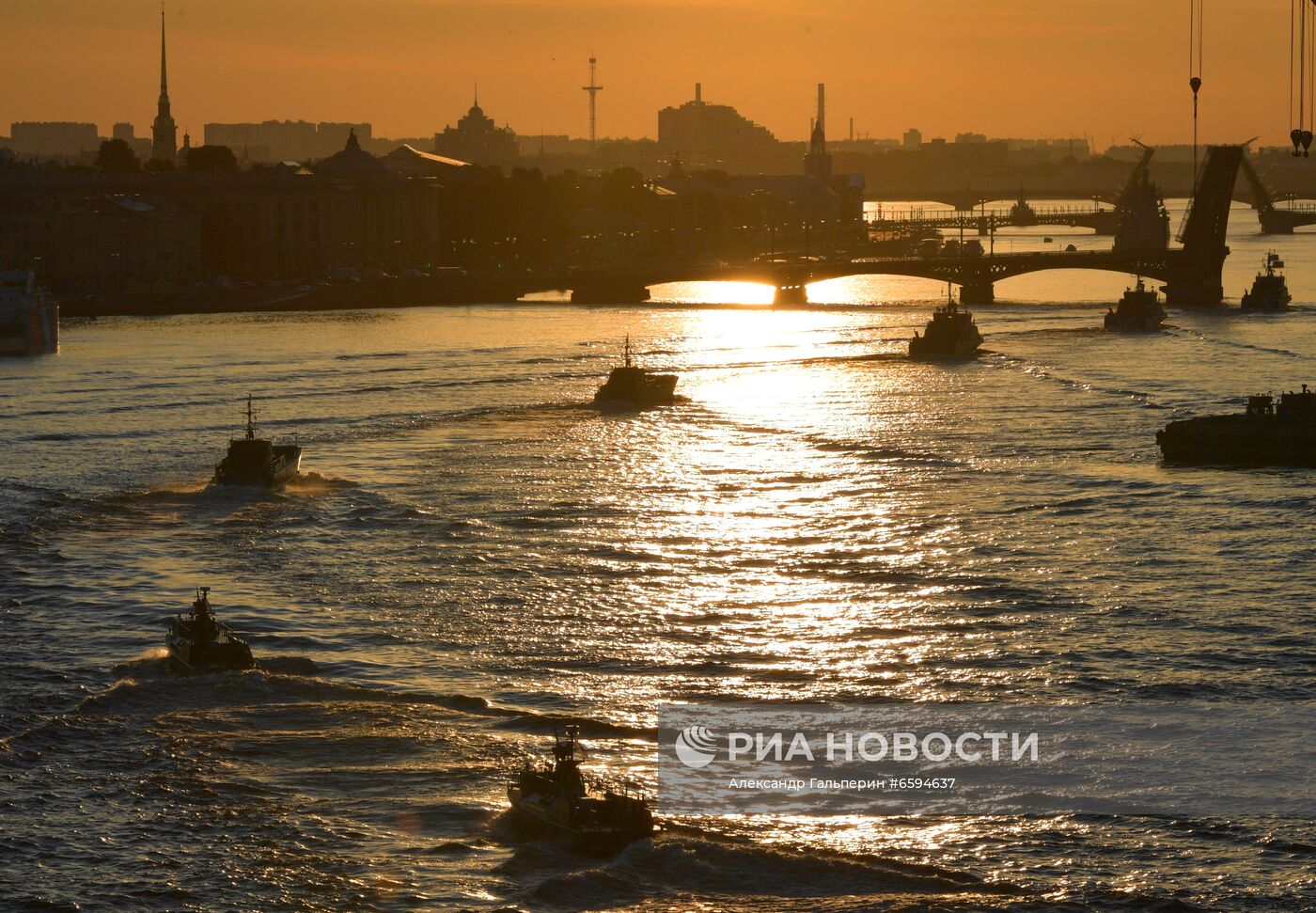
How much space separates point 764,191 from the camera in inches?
6594

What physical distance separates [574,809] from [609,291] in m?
69.9

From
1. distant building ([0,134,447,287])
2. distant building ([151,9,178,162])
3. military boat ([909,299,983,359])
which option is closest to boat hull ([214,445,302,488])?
military boat ([909,299,983,359])

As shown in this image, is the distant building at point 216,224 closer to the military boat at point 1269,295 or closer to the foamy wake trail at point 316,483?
the military boat at point 1269,295

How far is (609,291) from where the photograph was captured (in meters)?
88.1

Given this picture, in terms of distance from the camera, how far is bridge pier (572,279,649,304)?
8775 centimetres

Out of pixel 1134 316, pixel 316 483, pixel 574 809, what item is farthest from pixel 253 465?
pixel 1134 316

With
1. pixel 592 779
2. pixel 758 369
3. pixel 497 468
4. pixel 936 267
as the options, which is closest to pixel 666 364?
pixel 758 369

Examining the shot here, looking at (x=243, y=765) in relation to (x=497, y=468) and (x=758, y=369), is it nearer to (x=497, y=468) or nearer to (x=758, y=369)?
(x=497, y=468)

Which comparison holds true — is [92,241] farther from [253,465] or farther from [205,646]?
[205,646]

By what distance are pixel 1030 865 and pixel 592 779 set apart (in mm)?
4394

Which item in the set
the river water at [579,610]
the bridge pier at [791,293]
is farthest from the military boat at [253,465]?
the bridge pier at [791,293]

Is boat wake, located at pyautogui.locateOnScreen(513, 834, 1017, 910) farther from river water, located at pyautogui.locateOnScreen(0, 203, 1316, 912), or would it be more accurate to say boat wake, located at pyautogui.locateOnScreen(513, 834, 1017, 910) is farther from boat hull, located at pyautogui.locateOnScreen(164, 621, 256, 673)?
boat hull, located at pyautogui.locateOnScreen(164, 621, 256, 673)

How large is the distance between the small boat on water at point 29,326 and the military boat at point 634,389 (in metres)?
20.9

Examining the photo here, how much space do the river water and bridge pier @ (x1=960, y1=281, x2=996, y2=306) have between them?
92.7 ft
